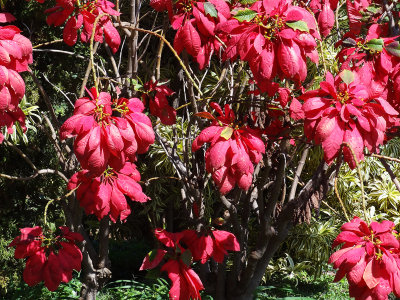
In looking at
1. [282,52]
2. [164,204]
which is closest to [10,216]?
[164,204]

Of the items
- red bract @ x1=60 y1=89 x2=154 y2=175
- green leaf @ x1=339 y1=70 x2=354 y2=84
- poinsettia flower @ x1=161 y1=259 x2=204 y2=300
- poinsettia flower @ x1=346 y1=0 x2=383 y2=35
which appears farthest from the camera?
poinsettia flower @ x1=346 y1=0 x2=383 y2=35

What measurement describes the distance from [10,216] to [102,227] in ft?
3.84

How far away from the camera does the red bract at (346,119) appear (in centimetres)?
152

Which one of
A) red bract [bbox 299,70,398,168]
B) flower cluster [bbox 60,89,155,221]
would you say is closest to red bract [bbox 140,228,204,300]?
flower cluster [bbox 60,89,155,221]

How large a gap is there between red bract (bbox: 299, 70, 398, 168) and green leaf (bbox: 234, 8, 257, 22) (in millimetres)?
303

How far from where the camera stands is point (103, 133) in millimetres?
1396

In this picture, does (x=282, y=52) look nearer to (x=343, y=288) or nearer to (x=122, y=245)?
(x=343, y=288)

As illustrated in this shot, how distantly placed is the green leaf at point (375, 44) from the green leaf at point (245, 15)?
1.30ft

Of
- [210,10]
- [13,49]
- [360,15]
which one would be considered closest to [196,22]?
[210,10]

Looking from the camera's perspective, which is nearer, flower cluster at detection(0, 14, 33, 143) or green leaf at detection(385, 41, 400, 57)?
flower cluster at detection(0, 14, 33, 143)

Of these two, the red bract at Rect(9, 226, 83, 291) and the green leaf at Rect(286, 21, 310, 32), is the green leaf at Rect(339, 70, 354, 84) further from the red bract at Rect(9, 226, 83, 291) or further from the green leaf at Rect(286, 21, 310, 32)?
the red bract at Rect(9, 226, 83, 291)

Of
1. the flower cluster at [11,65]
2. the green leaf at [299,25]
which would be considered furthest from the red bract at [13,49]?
the green leaf at [299,25]

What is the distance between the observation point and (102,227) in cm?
260

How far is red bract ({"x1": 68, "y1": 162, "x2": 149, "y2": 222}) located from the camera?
2033mm
